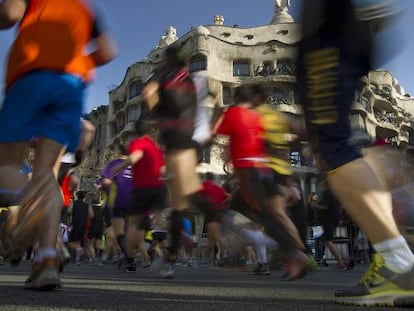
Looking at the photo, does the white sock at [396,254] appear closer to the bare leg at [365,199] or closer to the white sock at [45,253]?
the bare leg at [365,199]

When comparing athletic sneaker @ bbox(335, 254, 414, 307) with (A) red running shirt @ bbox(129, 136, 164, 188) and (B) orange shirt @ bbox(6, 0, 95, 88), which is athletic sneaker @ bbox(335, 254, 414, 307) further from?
(A) red running shirt @ bbox(129, 136, 164, 188)

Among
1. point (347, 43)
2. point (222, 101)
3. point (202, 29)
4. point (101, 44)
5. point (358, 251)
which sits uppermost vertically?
point (202, 29)

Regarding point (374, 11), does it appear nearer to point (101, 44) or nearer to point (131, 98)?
point (101, 44)

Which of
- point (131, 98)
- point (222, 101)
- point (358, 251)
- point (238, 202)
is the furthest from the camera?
point (131, 98)

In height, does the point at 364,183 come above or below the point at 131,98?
below

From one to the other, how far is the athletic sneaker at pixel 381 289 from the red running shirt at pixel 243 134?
2.78 metres

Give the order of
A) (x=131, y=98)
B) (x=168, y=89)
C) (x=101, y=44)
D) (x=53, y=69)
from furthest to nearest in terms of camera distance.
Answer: (x=131, y=98), (x=168, y=89), (x=101, y=44), (x=53, y=69)

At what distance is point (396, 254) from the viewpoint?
2090mm

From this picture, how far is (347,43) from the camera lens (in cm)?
235

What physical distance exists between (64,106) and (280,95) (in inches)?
1682

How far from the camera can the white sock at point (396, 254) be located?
206 centimetres

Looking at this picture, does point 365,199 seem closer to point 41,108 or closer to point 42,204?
point 42,204

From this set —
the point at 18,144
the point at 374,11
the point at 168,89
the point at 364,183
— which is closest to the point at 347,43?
the point at 374,11

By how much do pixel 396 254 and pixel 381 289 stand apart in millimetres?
163
